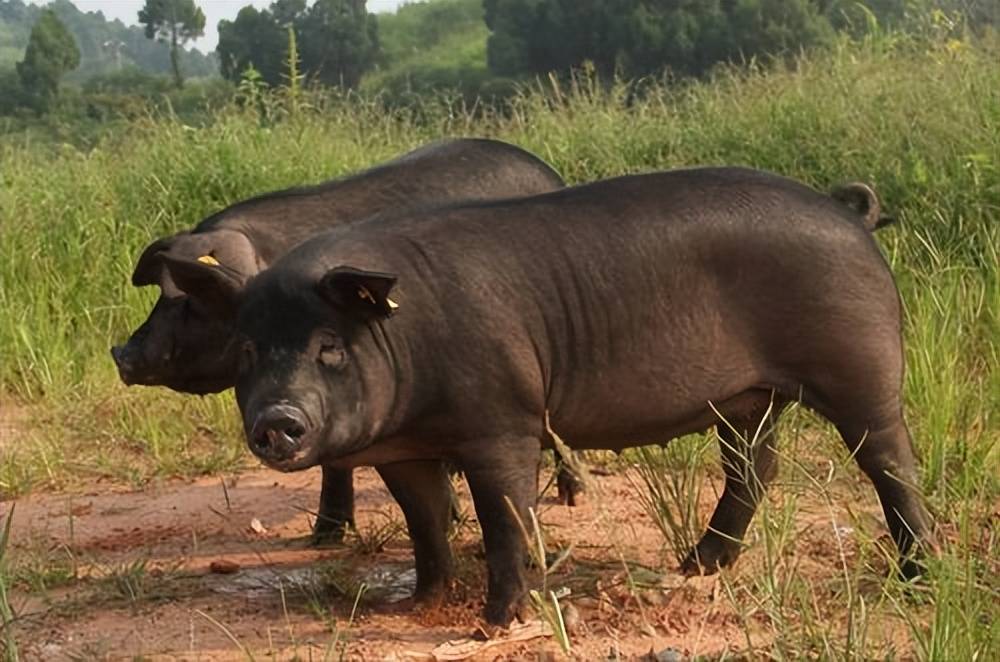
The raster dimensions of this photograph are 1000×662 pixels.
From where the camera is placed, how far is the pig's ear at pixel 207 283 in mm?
3609

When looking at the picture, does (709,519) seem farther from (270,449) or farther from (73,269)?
(73,269)

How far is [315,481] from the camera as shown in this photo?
18.9 ft

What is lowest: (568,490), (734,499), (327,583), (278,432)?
(568,490)

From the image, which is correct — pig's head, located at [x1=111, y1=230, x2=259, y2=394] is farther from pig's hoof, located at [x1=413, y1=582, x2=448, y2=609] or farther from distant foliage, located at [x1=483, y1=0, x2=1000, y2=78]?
distant foliage, located at [x1=483, y1=0, x2=1000, y2=78]

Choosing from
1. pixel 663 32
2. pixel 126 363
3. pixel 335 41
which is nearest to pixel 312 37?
pixel 335 41

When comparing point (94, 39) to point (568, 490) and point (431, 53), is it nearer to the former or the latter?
point (431, 53)

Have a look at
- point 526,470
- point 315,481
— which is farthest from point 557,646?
point 315,481

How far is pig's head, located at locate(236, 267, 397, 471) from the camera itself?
129 inches

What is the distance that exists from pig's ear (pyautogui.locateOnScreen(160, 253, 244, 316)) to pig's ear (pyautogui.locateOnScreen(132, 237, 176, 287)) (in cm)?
81

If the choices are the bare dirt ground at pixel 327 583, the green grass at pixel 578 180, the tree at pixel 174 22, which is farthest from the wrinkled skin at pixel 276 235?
the tree at pixel 174 22

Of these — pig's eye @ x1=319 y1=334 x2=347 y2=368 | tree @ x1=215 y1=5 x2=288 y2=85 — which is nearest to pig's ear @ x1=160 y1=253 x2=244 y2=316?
pig's eye @ x1=319 y1=334 x2=347 y2=368

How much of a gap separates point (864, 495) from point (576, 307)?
1536 mm

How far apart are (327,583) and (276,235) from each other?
126cm

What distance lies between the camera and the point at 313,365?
336 cm
